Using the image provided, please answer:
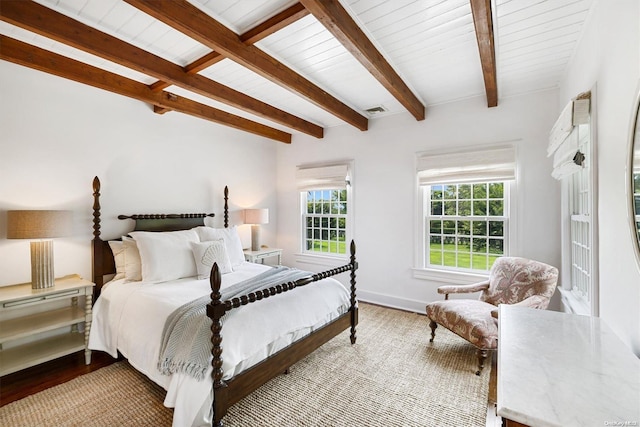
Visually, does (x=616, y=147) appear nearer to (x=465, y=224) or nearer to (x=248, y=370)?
(x=465, y=224)

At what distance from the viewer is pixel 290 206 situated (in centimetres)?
507

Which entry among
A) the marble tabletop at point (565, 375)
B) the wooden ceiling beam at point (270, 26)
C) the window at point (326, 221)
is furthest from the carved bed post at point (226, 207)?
the marble tabletop at point (565, 375)

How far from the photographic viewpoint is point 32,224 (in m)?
2.31

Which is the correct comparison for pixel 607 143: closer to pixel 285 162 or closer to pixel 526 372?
pixel 526 372

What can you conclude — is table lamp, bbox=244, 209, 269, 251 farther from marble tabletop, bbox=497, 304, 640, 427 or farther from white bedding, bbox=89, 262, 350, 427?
marble tabletop, bbox=497, 304, 640, 427

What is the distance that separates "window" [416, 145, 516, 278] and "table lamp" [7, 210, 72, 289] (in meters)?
3.78

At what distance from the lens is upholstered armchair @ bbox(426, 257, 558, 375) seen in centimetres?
239

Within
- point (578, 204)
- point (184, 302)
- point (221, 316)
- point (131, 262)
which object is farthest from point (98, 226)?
point (578, 204)

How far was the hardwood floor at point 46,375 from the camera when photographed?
2.17m

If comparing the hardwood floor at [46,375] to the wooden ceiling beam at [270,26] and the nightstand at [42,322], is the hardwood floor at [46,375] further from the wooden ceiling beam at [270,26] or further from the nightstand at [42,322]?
the wooden ceiling beam at [270,26]

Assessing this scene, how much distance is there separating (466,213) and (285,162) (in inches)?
118

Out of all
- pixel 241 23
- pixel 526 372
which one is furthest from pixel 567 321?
pixel 241 23

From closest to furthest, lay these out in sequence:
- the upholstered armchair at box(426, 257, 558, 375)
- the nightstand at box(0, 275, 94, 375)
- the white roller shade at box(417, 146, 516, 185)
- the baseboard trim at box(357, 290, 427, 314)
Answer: the nightstand at box(0, 275, 94, 375) → the upholstered armchair at box(426, 257, 558, 375) → the white roller shade at box(417, 146, 516, 185) → the baseboard trim at box(357, 290, 427, 314)

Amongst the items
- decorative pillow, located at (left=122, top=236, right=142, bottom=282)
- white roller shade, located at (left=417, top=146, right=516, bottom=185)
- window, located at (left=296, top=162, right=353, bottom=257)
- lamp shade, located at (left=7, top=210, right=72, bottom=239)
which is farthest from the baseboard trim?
lamp shade, located at (left=7, top=210, right=72, bottom=239)
